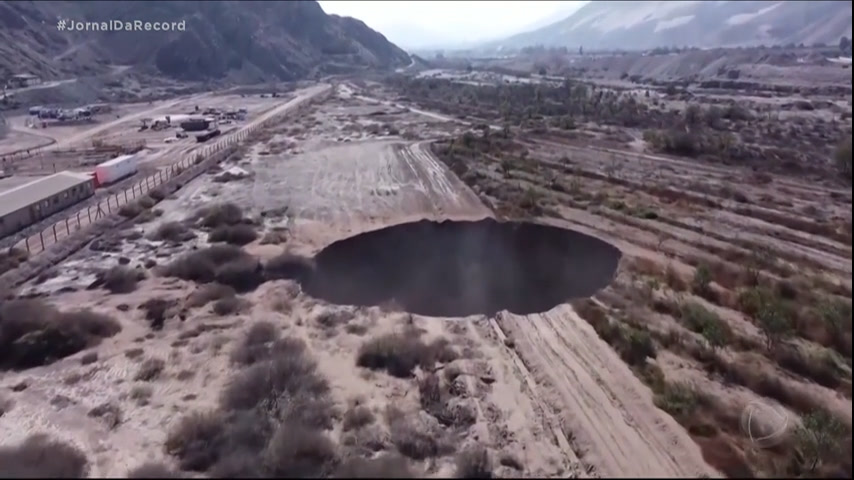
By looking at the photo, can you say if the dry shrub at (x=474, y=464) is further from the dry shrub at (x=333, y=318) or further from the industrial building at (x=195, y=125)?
the industrial building at (x=195, y=125)

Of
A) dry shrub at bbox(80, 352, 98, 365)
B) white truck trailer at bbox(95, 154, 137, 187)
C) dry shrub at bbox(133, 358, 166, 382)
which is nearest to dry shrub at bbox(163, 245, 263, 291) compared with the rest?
dry shrub at bbox(80, 352, 98, 365)

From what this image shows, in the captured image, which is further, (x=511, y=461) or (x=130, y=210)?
(x=130, y=210)

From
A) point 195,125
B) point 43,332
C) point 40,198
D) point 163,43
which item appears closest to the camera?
point 43,332

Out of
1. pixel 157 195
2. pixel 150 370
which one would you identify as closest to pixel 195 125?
pixel 157 195

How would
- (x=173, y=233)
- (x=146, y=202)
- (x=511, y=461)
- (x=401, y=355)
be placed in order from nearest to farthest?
(x=511, y=461) → (x=401, y=355) → (x=173, y=233) → (x=146, y=202)

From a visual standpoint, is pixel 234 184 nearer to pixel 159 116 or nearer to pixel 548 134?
pixel 548 134

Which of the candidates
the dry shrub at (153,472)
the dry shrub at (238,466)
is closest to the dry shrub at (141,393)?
the dry shrub at (153,472)

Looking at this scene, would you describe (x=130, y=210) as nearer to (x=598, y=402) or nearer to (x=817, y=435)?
(x=598, y=402)

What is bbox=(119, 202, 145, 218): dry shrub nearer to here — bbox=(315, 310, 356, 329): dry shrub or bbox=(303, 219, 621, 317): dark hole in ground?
bbox=(303, 219, 621, 317): dark hole in ground
